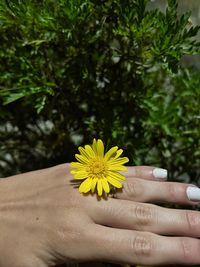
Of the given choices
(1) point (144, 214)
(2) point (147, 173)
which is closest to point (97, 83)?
(2) point (147, 173)

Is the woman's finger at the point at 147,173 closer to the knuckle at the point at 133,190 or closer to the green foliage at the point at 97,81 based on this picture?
the knuckle at the point at 133,190

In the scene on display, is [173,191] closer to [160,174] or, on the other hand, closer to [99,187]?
[160,174]

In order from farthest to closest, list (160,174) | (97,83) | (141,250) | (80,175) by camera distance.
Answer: (97,83) → (160,174) → (80,175) → (141,250)

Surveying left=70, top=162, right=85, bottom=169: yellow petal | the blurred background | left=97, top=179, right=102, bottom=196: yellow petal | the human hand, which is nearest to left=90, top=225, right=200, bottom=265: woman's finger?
the human hand

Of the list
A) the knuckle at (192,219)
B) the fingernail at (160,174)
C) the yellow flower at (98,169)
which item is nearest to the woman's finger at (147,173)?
the fingernail at (160,174)

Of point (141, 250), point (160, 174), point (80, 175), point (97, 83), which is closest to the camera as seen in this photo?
point (141, 250)

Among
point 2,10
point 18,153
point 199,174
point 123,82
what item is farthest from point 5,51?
point 199,174

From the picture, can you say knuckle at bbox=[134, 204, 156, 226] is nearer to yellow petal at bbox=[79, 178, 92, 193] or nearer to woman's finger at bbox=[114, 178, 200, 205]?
woman's finger at bbox=[114, 178, 200, 205]
